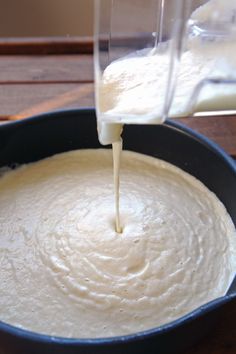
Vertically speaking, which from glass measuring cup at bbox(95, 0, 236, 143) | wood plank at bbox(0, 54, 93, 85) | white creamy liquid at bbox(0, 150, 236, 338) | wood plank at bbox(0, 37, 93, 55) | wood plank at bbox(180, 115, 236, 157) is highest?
glass measuring cup at bbox(95, 0, 236, 143)

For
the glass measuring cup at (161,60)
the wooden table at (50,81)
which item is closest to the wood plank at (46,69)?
the wooden table at (50,81)

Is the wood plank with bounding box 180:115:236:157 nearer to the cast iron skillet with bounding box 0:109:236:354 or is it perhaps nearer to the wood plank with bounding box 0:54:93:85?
the cast iron skillet with bounding box 0:109:236:354

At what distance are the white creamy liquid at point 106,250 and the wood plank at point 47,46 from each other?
44 cm

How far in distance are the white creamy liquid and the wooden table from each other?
0.53ft

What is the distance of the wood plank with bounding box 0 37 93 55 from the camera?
1379 mm

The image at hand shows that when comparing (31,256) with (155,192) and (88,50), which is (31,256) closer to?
(155,192)

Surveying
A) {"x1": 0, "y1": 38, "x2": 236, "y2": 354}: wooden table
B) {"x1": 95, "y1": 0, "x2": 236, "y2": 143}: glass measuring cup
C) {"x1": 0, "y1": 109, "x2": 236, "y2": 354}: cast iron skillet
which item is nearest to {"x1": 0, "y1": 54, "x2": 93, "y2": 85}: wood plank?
{"x1": 0, "y1": 38, "x2": 236, "y2": 354}: wooden table

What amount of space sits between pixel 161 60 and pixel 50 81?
56 centimetres

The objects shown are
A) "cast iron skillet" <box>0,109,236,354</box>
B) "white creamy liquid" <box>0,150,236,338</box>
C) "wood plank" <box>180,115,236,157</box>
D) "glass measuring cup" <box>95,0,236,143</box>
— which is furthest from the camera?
"wood plank" <box>180,115,236,157</box>

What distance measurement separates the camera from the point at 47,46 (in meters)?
1.38

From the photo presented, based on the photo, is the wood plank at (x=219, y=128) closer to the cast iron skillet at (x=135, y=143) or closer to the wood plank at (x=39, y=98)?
the cast iron skillet at (x=135, y=143)

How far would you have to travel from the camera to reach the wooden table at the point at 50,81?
1180mm

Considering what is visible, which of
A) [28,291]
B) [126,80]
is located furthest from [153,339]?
[126,80]

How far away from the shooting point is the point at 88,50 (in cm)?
141
